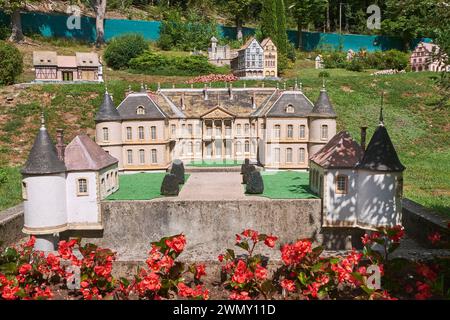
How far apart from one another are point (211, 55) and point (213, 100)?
26336 millimetres

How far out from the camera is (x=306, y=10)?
238 feet

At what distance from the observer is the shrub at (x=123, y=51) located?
60.4m

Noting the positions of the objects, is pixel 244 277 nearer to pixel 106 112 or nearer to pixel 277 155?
pixel 277 155

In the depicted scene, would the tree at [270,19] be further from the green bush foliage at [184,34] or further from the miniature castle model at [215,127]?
the miniature castle model at [215,127]

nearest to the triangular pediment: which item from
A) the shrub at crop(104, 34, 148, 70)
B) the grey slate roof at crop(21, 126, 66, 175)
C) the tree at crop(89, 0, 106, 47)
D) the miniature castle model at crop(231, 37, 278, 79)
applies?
the grey slate roof at crop(21, 126, 66, 175)

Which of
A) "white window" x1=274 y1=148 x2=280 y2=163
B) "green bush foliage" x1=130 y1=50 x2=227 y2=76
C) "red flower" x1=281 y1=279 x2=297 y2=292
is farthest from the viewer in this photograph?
"green bush foliage" x1=130 y1=50 x2=227 y2=76

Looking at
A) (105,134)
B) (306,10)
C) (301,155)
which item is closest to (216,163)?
(301,155)

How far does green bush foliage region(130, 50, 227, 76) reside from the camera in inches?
2325

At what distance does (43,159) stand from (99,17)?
50.7 metres

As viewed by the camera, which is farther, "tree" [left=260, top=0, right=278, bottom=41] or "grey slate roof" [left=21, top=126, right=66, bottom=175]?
"tree" [left=260, top=0, right=278, bottom=41]

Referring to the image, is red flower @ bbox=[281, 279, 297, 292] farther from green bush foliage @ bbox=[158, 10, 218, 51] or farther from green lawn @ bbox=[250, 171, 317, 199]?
green bush foliage @ bbox=[158, 10, 218, 51]

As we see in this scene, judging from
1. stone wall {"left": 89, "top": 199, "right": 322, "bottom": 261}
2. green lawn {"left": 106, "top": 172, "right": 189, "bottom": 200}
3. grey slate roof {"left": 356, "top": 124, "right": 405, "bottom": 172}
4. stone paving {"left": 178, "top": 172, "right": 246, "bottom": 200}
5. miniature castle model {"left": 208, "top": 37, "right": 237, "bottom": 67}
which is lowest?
stone wall {"left": 89, "top": 199, "right": 322, "bottom": 261}

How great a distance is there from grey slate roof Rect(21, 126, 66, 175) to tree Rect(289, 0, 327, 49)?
59.3 m

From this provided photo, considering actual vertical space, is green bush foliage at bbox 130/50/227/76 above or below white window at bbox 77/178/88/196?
above
